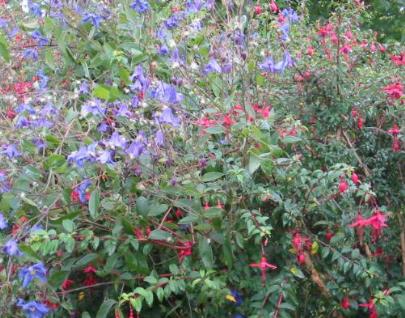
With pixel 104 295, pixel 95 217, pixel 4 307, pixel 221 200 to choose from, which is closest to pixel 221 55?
pixel 221 200

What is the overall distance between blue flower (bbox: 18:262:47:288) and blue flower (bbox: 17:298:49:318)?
6 cm

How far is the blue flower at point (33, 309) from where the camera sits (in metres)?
2.28

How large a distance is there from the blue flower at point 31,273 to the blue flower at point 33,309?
0.06m

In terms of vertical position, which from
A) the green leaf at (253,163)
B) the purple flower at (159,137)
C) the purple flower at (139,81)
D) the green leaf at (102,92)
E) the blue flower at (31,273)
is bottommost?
the blue flower at (31,273)

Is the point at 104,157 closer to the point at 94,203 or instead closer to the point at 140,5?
the point at 94,203

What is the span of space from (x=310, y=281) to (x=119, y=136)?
0.94m

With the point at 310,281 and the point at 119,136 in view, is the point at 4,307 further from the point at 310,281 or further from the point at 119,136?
the point at 310,281

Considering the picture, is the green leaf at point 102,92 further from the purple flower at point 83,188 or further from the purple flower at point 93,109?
the purple flower at point 83,188

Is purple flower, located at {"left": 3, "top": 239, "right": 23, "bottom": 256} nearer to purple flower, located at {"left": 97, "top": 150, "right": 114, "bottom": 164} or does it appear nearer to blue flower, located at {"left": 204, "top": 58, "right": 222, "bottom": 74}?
purple flower, located at {"left": 97, "top": 150, "right": 114, "bottom": 164}

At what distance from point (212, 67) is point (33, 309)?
3.49 ft

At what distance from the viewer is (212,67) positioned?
2.67 metres

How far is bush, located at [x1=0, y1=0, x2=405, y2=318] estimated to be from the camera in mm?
2389

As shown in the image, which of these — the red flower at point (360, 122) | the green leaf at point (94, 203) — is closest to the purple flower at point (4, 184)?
the green leaf at point (94, 203)

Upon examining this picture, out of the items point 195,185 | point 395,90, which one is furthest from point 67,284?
point 395,90
